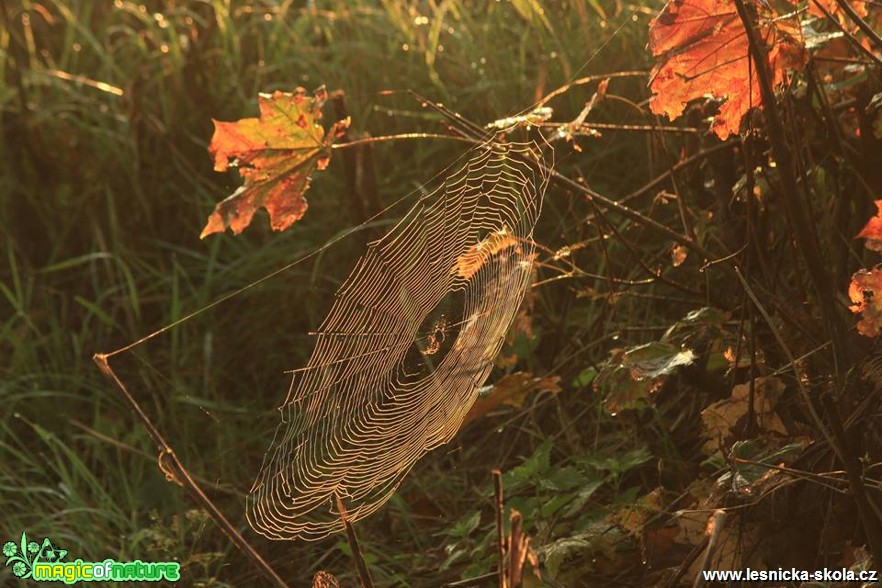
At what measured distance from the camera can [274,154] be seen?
241cm

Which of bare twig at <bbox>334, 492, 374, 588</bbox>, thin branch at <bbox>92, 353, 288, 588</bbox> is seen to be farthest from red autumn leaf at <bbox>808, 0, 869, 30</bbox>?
thin branch at <bbox>92, 353, 288, 588</bbox>

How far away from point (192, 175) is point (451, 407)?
87.8 inches

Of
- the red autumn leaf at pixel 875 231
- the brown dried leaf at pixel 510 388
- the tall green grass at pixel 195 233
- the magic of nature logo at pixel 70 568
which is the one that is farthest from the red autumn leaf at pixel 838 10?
the magic of nature logo at pixel 70 568

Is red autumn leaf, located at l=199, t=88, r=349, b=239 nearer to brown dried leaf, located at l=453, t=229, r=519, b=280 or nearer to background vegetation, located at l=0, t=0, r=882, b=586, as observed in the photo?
background vegetation, located at l=0, t=0, r=882, b=586

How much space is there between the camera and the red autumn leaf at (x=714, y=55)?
1936 millimetres

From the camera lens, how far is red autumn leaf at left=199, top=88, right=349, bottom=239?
2.37 meters

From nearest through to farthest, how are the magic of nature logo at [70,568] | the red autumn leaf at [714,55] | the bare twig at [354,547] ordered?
1. the bare twig at [354,547]
2. the red autumn leaf at [714,55]
3. the magic of nature logo at [70,568]

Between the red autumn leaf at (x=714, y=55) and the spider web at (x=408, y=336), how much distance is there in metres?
0.40

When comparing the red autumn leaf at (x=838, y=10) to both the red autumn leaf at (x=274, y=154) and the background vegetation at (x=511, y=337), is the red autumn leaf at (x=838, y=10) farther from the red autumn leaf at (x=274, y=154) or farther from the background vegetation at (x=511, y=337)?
the red autumn leaf at (x=274, y=154)

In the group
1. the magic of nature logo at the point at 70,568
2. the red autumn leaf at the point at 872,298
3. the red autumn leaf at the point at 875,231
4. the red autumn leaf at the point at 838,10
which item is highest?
the red autumn leaf at the point at 838,10

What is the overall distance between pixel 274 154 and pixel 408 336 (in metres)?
0.50

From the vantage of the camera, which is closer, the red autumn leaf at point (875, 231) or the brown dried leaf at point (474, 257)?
the red autumn leaf at point (875, 231)

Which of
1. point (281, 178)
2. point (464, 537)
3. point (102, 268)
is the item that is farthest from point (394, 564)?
point (102, 268)

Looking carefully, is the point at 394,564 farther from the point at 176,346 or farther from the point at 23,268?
the point at 23,268
